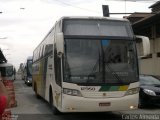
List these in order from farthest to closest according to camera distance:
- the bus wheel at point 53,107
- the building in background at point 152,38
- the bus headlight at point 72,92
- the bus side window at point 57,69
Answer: the building in background at point 152,38 < the bus wheel at point 53,107 < the bus side window at point 57,69 < the bus headlight at point 72,92

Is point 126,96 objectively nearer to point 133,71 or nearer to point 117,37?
point 133,71

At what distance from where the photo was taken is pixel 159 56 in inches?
1200

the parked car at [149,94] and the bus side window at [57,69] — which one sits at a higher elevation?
the bus side window at [57,69]

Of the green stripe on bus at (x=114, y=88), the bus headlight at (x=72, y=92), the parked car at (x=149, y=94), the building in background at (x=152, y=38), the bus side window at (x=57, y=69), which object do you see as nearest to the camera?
the bus headlight at (x=72, y=92)

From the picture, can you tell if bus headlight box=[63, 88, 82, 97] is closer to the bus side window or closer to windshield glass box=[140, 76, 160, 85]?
the bus side window

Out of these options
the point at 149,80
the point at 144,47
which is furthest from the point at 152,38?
the point at 144,47

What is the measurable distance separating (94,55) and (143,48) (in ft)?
4.62

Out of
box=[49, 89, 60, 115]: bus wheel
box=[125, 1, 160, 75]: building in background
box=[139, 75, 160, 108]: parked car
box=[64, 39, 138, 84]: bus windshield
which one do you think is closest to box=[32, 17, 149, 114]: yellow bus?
box=[64, 39, 138, 84]: bus windshield

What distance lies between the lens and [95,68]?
39.1 feet

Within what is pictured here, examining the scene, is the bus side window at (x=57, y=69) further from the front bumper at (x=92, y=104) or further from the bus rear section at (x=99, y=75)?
the front bumper at (x=92, y=104)

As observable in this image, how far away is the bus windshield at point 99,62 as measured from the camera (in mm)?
11834

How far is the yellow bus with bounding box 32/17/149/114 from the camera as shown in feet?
38.2

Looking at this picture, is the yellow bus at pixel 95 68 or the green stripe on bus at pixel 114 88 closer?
the yellow bus at pixel 95 68

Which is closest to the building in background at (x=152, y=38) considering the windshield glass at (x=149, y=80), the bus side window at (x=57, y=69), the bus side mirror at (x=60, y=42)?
the windshield glass at (x=149, y=80)
